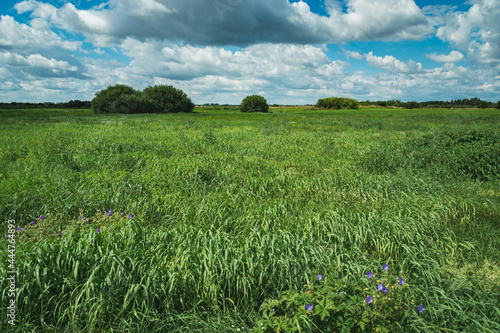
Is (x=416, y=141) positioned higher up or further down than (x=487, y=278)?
higher up

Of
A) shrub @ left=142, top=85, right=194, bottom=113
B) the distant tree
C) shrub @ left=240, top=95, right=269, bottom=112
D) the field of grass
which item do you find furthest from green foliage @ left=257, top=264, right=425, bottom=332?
the distant tree

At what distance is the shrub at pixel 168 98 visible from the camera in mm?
71125

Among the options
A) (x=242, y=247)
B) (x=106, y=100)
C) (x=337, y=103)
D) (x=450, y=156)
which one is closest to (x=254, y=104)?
(x=337, y=103)

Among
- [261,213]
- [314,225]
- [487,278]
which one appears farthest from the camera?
[261,213]

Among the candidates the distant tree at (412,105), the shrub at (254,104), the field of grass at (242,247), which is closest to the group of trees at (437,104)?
the distant tree at (412,105)

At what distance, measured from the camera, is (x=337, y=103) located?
104 metres

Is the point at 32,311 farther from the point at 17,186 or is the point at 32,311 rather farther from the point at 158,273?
the point at 17,186

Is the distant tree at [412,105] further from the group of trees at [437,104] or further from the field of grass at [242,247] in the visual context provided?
the field of grass at [242,247]

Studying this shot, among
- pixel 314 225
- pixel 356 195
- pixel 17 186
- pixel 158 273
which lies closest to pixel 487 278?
pixel 314 225

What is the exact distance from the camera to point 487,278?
3.84 m

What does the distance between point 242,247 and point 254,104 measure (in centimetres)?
8111

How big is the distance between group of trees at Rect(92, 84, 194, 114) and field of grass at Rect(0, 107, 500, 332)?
5728cm

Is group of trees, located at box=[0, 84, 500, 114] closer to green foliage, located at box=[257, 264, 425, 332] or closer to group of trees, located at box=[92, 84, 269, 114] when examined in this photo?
group of trees, located at box=[92, 84, 269, 114]

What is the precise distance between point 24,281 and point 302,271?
3.54m
